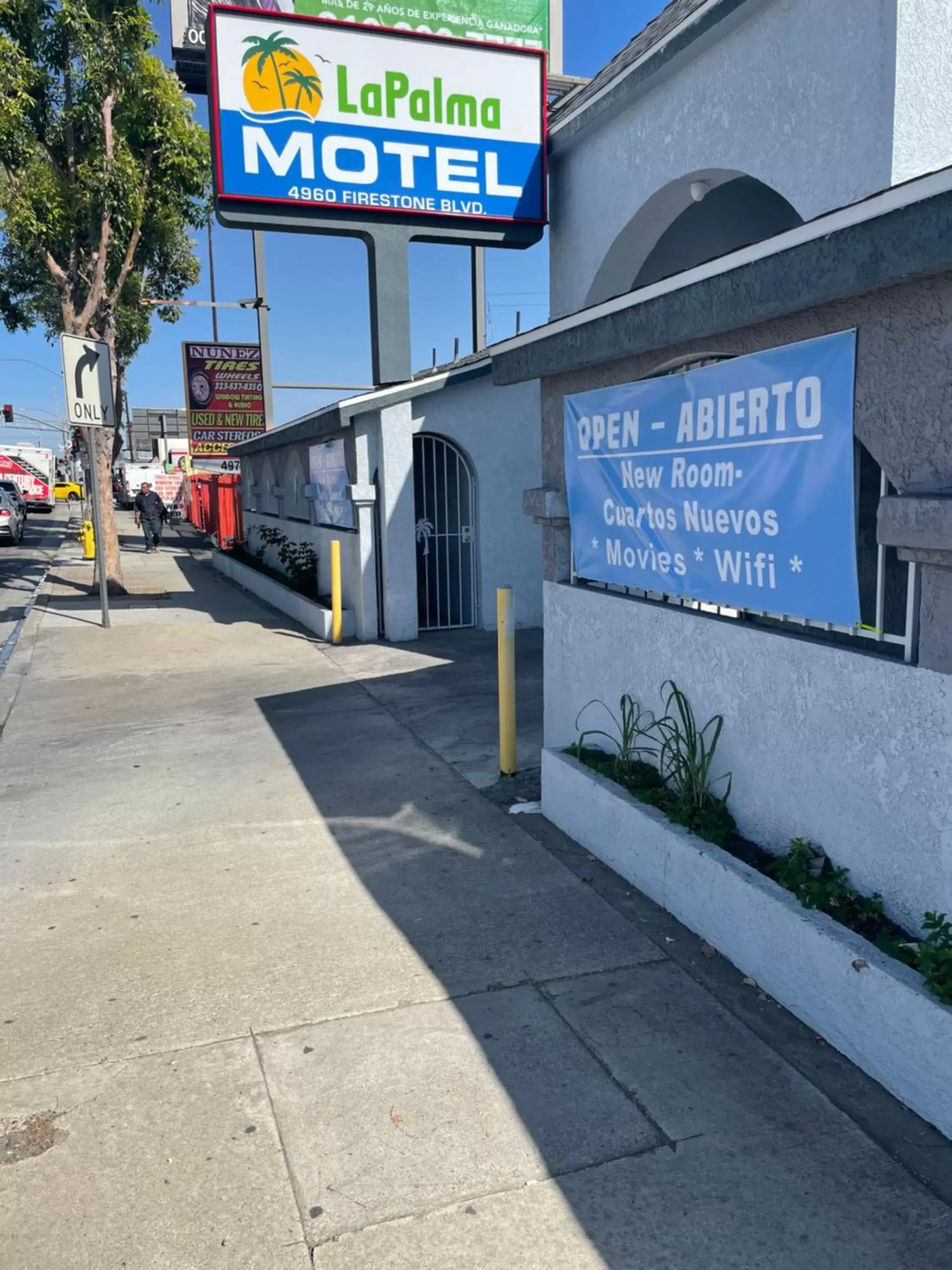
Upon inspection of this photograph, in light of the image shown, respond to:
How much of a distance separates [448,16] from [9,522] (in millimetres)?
21630

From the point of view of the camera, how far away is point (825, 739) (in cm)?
382

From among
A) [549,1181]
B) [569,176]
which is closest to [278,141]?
[569,176]

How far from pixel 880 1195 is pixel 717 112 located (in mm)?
7144

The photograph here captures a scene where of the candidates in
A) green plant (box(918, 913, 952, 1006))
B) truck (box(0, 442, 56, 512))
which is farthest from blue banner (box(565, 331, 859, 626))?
truck (box(0, 442, 56, 512))

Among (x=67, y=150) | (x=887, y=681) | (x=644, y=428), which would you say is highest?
(x=67, y=150)

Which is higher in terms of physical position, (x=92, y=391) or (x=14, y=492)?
(x=92, y=391)

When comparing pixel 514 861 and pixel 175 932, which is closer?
pixel 175 932

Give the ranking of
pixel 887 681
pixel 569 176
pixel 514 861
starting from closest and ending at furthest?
pixel 887 681 < pixel 514 861 < pixel 569 176

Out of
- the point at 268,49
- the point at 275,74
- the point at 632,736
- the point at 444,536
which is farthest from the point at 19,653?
the point at 632,736

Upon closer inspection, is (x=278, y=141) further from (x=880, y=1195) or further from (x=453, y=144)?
(x=880, y=1195)

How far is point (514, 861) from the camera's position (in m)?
5.32

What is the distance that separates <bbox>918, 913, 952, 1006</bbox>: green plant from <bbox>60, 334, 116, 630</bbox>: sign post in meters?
12.6

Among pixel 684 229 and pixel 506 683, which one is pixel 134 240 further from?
pixel 506 683

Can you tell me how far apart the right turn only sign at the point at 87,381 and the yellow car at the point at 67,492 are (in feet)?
103
